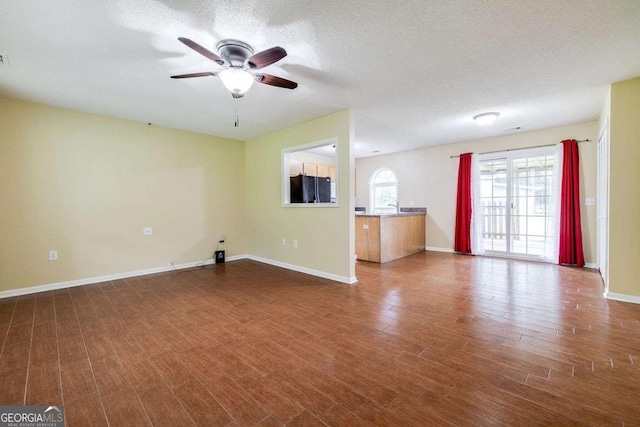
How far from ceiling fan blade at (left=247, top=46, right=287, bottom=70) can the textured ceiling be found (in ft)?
0.64

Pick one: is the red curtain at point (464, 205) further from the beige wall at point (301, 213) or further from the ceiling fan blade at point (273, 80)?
the ceiling fan blade at point (273, 80)

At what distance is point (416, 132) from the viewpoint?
5.16 m

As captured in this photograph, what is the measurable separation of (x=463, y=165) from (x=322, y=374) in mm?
5548

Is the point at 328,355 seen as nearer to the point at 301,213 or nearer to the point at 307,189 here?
the point at 301,213

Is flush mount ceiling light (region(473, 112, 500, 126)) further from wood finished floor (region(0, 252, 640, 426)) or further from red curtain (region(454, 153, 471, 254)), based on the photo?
wood finished floor (region(0, 252, 640, 426))

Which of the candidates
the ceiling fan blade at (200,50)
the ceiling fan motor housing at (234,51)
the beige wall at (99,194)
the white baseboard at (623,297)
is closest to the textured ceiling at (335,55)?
the ceiling fan motor housing at (234,51)

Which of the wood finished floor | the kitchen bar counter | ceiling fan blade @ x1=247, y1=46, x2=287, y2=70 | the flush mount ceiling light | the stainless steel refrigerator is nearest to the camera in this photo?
the wood finished floor

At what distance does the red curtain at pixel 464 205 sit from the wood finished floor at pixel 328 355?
242 cm

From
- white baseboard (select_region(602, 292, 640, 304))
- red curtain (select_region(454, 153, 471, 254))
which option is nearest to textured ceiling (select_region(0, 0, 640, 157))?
red curtain (select_region(454, 153, 471, 254))

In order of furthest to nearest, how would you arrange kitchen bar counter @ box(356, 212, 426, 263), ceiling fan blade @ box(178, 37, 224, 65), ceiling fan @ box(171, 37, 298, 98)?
kitchen bar counter @ box(356, 212, 426, 263), ceiling fan @ box(171, 37, 298, 98), ceiling fan blade @ box(178, 37, 224, 65)

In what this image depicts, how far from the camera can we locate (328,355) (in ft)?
6.53

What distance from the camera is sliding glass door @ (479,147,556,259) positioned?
199 inches

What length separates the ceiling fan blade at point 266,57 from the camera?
198 centimetres

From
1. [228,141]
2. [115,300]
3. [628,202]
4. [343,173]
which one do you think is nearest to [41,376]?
[115,300]
